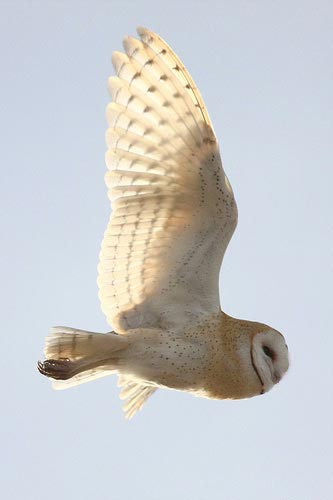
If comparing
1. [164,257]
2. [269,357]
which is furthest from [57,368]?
[269,357]

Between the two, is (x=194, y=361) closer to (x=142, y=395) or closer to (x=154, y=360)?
(x=154, y=360)

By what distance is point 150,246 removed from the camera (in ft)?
33.3

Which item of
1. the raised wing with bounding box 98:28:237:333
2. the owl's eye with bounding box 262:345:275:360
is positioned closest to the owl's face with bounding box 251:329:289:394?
the owl's eye with bounding box 262:345:275:360

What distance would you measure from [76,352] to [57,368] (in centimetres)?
18

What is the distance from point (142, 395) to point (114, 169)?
1.73 m

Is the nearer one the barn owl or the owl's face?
the barn owl

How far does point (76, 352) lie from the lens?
32.2 ft

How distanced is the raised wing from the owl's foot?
0.57m

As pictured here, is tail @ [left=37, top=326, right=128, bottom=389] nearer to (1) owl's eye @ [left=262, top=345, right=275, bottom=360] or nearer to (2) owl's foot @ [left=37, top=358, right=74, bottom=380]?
(2) owl's foot @ [left=37, top=358, right=74, bottom=380]

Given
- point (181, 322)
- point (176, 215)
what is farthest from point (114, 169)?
point (181, 322)

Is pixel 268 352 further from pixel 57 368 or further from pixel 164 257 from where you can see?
pixel 57 368

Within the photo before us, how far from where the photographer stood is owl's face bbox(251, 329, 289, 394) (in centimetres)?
996

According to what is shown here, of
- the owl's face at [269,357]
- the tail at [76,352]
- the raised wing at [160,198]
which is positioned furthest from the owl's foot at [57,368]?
the owl's face at [269,357]

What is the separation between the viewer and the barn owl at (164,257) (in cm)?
980
